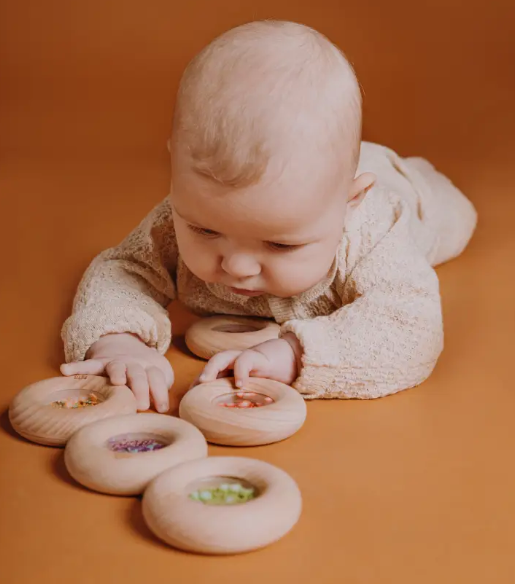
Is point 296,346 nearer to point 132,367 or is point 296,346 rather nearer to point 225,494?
point 132,367

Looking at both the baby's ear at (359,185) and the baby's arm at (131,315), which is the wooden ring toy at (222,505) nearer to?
the baby's arm at (131,315)

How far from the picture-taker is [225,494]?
1.30 m

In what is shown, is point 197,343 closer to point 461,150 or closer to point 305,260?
point 305,260

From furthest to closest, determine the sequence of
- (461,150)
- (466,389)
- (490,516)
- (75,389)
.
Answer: (461,150), (466,389), (75,389), (490,516)

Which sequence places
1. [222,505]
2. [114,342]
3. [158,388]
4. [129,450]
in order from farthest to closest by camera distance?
[114,342] → [158,388] → [129,450] → [222,505]

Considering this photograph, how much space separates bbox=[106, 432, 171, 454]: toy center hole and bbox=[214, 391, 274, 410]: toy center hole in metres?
0.14

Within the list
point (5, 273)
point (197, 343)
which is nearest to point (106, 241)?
point (5, 273)

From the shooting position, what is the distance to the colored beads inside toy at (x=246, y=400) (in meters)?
1.56

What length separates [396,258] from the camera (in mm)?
1804

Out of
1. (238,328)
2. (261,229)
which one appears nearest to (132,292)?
(238,328)

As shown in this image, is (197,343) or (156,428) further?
(197,343)

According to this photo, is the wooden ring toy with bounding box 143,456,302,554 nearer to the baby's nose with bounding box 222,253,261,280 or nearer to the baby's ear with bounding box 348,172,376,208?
the baby's nose with bounding box 222,253,261,280

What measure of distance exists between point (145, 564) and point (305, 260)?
0.58m

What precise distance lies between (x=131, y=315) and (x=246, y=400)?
0.99 ft
